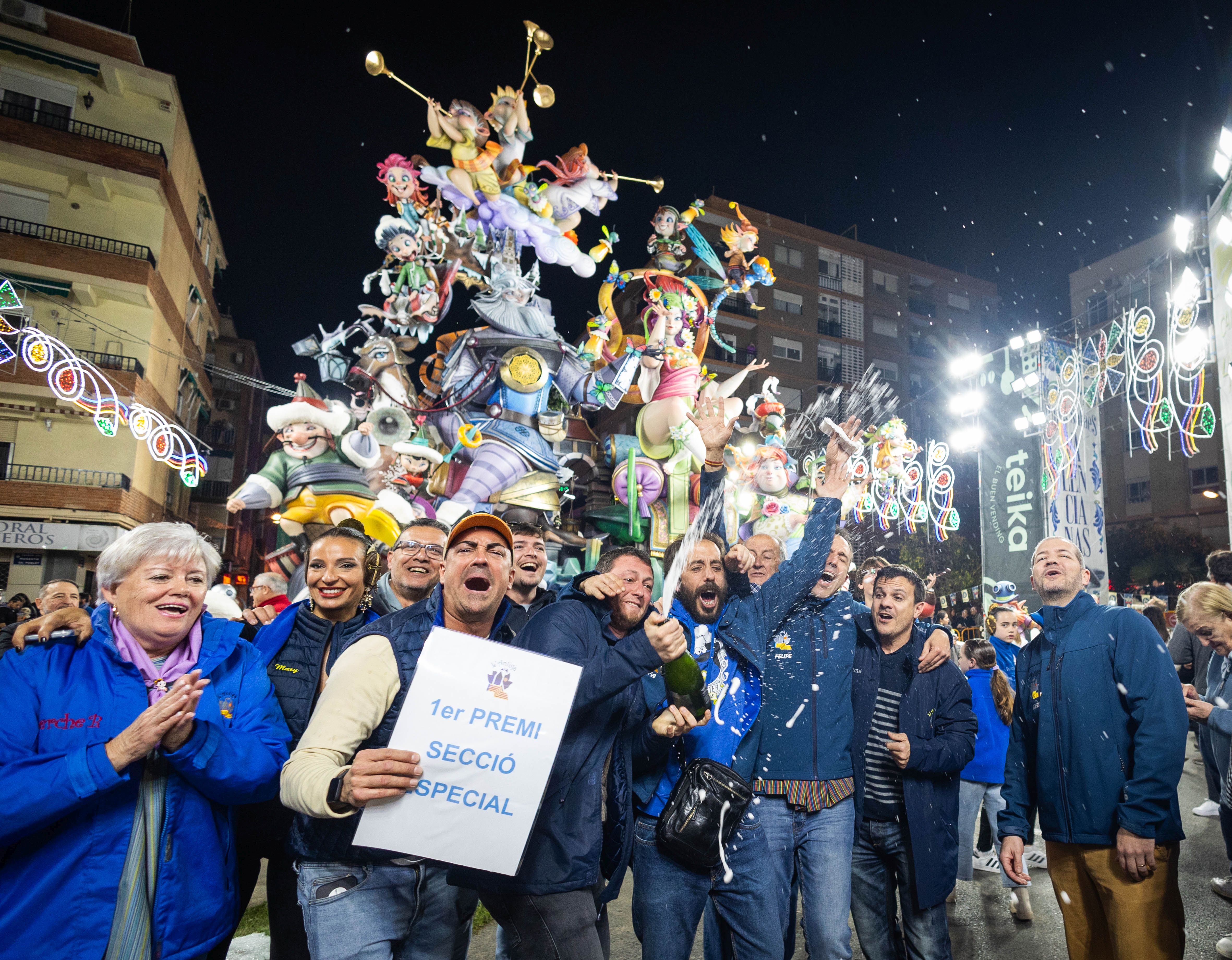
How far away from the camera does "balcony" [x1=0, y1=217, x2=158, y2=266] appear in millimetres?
21328

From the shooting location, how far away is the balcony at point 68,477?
70.2 feet

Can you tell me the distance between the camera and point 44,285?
21094 millimetres

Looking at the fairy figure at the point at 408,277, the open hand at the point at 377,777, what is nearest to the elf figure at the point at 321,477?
the fairy figure at the point at 408,277

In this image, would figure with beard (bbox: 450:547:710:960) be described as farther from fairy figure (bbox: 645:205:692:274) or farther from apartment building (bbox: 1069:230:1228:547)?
apartment building (bbox: 1069:230:1228:547)

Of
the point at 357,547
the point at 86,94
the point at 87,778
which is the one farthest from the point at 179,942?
the point at 86,94

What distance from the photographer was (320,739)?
7.19 ft

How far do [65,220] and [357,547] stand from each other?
2607 cm

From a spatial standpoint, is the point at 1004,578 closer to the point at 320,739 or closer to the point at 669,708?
the point at 669,708

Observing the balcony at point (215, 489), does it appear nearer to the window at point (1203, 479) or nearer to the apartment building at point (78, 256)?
the apartment building at point (78, 256)

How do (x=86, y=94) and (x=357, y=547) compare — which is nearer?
(x=357, y=547)

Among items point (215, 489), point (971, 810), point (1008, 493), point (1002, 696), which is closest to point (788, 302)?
point (1008, 493)

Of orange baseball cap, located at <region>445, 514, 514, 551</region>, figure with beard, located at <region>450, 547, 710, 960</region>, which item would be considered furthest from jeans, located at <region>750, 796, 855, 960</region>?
orange baseball cap, located at <region>445, 514, 514, 551</region>

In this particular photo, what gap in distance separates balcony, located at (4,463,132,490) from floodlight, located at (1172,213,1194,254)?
1011 inches

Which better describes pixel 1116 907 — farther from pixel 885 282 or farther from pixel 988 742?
pixel 885 282
